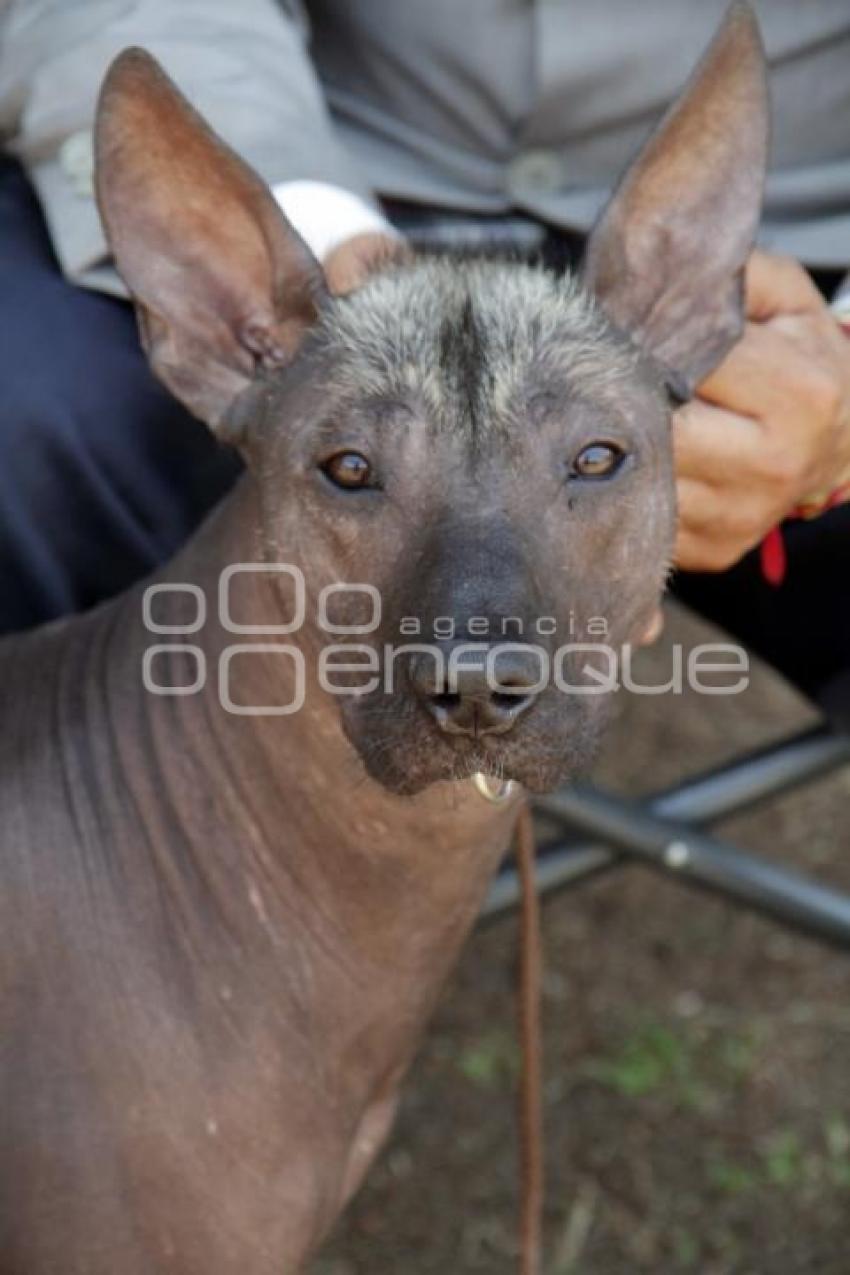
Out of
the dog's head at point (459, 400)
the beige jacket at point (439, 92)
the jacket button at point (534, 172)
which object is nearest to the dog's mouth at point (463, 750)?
the dog's head at point (459, 400)

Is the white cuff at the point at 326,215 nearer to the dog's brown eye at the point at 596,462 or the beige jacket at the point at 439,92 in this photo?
the beige jacket at the point at 439,92

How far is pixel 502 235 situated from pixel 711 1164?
1.28 meters

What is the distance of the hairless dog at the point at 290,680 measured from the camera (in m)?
1.74

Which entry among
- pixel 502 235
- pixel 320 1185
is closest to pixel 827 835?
pixel 502 235

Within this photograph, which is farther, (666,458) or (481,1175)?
(481,1175)

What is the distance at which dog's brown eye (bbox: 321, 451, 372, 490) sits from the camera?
176 centimetres

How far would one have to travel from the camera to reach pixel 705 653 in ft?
11.8

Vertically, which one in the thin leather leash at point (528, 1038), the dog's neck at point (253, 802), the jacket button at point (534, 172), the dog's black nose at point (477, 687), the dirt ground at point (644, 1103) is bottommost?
the dirt ground at point (644, 1103)

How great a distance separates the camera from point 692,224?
194 centimetres

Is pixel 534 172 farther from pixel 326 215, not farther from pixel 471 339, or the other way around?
pixel 471 339

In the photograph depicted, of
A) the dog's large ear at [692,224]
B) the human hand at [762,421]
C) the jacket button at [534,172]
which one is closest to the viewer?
the dog's large ear at [692,224]

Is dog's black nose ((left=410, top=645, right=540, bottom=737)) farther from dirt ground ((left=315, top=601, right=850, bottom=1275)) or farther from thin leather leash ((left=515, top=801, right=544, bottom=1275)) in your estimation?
dirt ground ((left=315, top=601, right=850, bottom=1275))

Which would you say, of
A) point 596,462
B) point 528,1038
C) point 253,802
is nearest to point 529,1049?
point 528,1038

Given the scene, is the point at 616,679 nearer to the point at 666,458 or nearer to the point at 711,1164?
the point at 666,458
